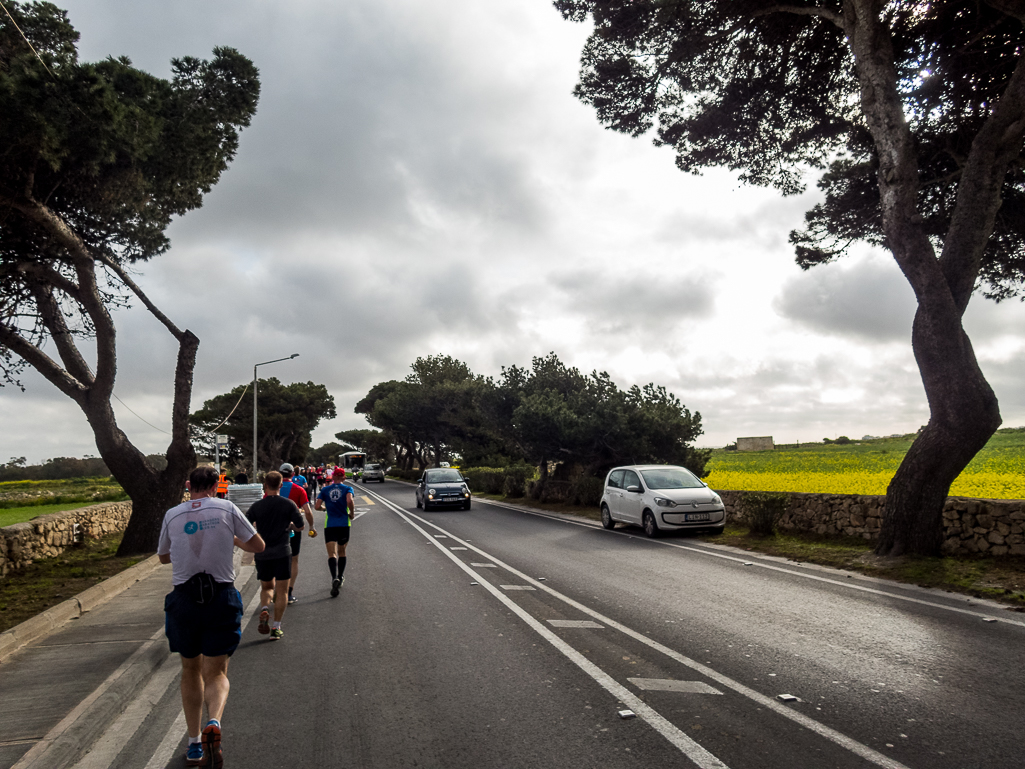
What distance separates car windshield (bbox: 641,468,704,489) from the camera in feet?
55.9

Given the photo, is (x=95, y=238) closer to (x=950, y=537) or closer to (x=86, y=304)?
(x=86, y=304)

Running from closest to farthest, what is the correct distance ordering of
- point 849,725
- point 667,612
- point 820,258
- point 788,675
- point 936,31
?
point 849,725 → point 788,675 → point 667,612 → point 936,31 → point 820,258

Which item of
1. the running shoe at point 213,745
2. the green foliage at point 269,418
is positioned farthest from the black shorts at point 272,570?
the green foliage at point 269,418

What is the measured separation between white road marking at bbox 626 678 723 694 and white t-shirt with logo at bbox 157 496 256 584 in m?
3.10

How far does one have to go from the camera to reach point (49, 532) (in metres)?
14.5

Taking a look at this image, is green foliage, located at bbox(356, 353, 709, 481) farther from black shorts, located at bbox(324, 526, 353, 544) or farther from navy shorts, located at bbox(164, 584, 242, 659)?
navy shorts, located at bbox(164, 584, 242, 659)

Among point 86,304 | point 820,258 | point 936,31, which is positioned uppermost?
point 936,31

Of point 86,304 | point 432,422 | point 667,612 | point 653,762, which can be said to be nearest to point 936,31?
point 667,612

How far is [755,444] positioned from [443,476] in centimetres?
6969

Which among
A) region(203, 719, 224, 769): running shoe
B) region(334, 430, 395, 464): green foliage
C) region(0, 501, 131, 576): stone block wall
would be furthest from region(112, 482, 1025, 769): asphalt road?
region(334, 430, 395, 464): green foliage

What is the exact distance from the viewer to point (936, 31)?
13.3 m

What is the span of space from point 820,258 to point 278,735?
1532 centimetres

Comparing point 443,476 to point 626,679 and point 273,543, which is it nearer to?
point 273,543

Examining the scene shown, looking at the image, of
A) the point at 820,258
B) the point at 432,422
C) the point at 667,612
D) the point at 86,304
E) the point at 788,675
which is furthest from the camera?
the point at 432,422
